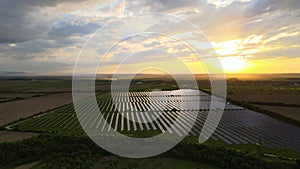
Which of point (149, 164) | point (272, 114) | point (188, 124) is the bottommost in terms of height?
point (149, 164)

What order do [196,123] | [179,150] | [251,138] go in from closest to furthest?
[179,150] → [251,138] → [196,123]

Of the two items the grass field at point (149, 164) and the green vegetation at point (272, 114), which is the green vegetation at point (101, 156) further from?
the green vegetation at point (272, 114)

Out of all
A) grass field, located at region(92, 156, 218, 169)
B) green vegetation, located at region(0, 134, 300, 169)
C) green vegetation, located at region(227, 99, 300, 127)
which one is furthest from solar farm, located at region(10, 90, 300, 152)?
grass field, located at region(92, 156, 218, 169)

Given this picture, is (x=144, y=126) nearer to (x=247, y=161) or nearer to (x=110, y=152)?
(x=110, y=152)

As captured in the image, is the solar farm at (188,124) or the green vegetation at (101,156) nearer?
the green vegetation at (101,156)

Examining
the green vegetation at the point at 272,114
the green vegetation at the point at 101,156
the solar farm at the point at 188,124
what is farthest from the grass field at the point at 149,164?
the green vegetation at the point at 272,114

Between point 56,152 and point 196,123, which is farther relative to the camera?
point 196,123

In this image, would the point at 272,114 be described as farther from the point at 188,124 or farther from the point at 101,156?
the point at 101,156

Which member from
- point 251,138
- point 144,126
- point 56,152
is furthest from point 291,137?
point 56,152

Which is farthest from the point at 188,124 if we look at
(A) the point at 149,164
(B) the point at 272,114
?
(B) the point at 272,114

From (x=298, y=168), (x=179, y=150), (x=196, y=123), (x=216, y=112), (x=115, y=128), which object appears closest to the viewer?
(x=298, y=168)

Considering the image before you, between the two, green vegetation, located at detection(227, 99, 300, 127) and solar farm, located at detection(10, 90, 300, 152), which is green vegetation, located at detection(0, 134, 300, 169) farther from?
green vegetation, located at detection(227, 99, 300, 127)
